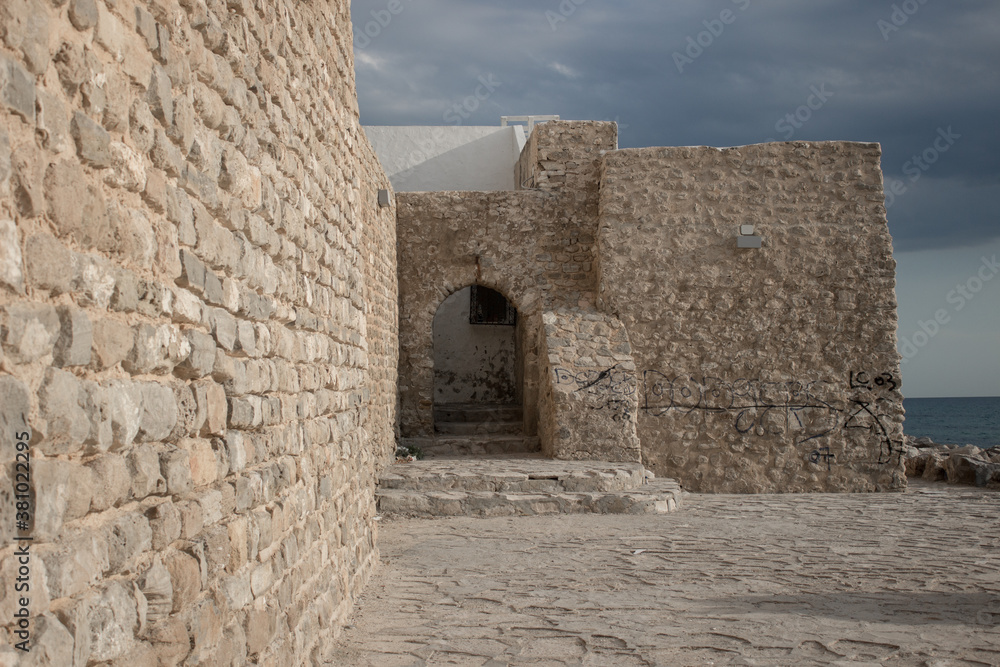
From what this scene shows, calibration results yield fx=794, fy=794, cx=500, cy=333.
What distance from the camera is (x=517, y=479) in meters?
8.05

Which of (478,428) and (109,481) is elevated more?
(109,481)

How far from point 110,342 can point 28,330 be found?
30 centimetres

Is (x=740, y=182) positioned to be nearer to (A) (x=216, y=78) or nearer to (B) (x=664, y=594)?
(B) (x=664, y=594)

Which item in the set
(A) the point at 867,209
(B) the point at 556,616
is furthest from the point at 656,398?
(B) the point at 556,616

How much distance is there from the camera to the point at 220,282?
95.8 inches

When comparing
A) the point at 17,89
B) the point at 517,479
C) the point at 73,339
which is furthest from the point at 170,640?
the point at 517,479

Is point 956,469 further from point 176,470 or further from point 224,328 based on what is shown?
point 176,470

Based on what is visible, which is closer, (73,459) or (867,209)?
(73,459)

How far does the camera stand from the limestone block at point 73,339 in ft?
4.96

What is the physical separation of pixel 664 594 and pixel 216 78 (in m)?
3.69

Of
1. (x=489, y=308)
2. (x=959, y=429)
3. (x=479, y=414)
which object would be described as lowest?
(x=959, y=429)

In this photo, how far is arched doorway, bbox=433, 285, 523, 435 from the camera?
14.0m

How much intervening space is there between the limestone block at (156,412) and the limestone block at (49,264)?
1.28ft

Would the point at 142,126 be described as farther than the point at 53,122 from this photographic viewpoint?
Yes
